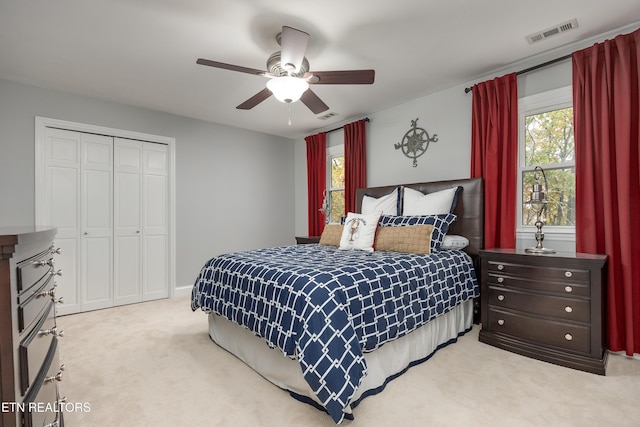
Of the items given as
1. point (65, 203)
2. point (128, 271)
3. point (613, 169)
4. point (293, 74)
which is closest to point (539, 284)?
point (613, 169)

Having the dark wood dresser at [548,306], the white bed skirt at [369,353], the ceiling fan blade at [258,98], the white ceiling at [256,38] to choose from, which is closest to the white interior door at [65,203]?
the white ceiling at [256,38]

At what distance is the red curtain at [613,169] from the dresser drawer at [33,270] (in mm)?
3531

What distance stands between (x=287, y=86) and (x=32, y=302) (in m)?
1.96

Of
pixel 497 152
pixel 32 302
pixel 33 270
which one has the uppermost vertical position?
pixel 497 152

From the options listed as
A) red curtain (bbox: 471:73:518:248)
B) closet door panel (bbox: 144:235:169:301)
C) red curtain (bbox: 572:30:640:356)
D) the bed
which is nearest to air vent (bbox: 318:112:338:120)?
red curtain (bbox: 471:73:518:248)

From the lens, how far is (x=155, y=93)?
3.79 m

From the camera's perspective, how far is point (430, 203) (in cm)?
342

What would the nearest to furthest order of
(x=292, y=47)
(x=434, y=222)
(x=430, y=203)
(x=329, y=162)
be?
(x=292, y=47), (x=434, y=222), (x=430, y=203), (x=329, y=162)

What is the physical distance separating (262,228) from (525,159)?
156 inches

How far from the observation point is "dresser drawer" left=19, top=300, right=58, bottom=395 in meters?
0.99

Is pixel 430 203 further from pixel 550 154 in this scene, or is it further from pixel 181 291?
pixel 181 291

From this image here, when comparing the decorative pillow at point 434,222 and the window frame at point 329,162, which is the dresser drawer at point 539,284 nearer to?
the decorative pillow at point 434,222

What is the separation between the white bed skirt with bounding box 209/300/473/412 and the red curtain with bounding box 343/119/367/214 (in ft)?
7.30

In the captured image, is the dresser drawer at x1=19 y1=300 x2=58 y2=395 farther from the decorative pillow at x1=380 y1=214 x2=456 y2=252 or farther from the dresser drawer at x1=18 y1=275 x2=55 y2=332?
the decorative pillow at x1=380 y1=214 x2=456 y2=252
